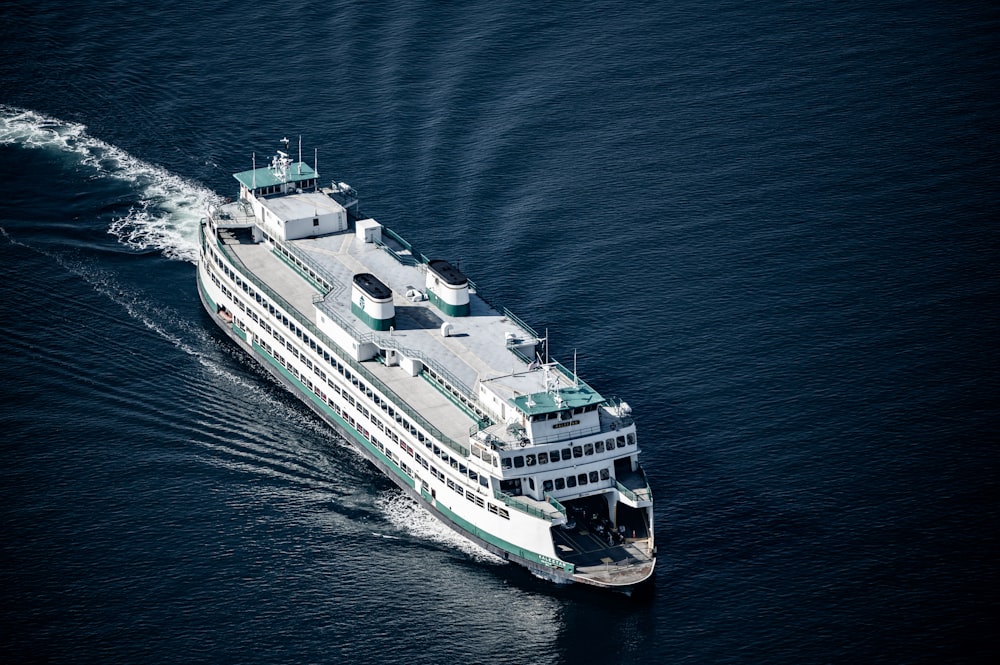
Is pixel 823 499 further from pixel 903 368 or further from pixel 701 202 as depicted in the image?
pixel 701 202

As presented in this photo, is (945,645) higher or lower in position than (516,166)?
lower

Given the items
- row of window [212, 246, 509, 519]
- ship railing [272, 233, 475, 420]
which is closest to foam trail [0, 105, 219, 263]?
row of window [212, 246, 509, 519]

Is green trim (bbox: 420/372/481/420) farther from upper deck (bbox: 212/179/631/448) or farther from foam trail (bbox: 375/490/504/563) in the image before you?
foam trail (bbox: 375/490/504/563)

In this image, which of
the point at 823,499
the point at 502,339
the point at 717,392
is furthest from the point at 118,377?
the point at 823,499

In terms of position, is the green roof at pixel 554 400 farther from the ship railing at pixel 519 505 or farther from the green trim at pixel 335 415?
the green trim at pixel 335 415

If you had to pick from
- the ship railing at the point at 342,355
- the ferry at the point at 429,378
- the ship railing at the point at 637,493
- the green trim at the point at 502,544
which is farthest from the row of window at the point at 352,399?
the ship railing at the point at 637,493

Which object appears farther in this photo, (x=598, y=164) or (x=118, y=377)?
(x=598, y=164)
